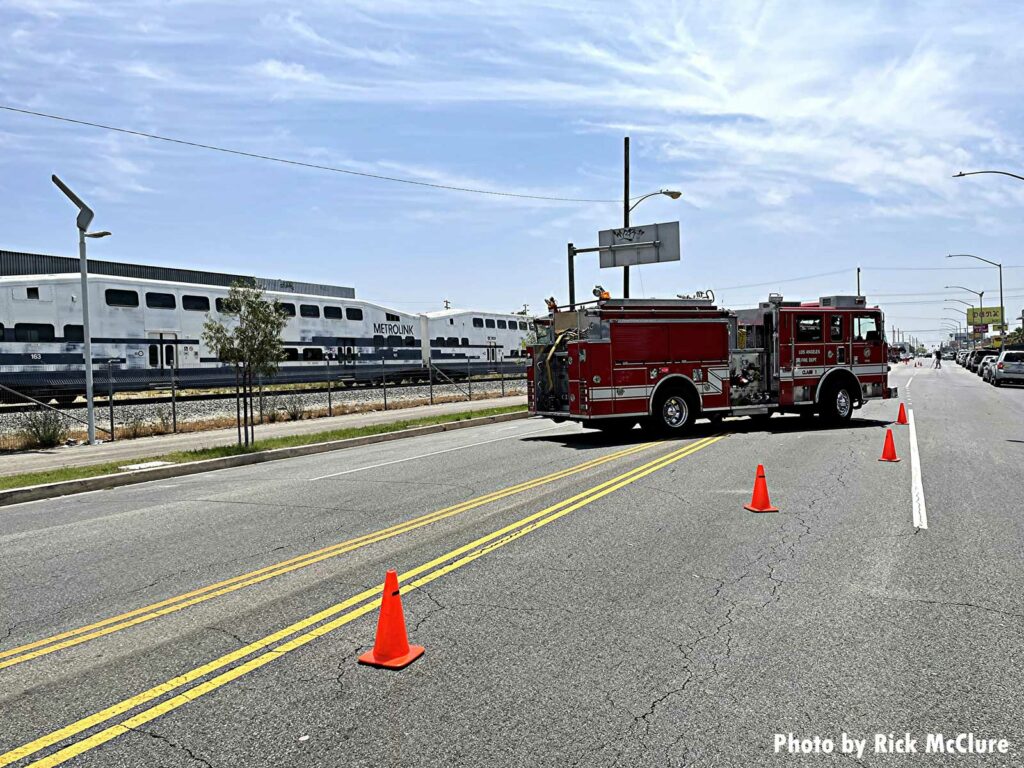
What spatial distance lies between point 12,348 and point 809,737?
2926 centimetres

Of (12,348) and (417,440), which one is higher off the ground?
(12,348)

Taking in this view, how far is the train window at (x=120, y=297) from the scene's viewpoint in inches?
1153

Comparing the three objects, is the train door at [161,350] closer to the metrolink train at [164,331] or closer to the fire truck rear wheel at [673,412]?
the metrolink train at [164,331]

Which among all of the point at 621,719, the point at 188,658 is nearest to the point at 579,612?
the point at 621,719

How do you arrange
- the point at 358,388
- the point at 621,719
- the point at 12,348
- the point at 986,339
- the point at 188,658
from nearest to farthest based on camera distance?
1. the point at 621,719
2. the point at 188,658
3. the point at 12,348
4. the point at 358,388
5. the point at 986,339

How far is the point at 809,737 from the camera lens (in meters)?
3.67

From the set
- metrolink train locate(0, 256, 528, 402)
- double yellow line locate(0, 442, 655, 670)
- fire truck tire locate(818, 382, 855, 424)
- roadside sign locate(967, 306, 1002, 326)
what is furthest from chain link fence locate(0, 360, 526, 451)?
roadside sign locate(967, 306, 1002, 326)

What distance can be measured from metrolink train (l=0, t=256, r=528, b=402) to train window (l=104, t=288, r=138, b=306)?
0.04m

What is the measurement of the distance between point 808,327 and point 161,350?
24.1 m

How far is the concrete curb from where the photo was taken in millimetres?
11797

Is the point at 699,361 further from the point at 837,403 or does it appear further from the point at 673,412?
the point at 837,403

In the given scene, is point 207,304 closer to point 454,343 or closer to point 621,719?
point 454,343

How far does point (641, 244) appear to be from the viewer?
32219mm

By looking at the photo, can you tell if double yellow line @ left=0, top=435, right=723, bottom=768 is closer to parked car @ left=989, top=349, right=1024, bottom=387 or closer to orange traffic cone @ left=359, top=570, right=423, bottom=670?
orange traffic cone @ left=359, top=570, right=423, bottom=670
